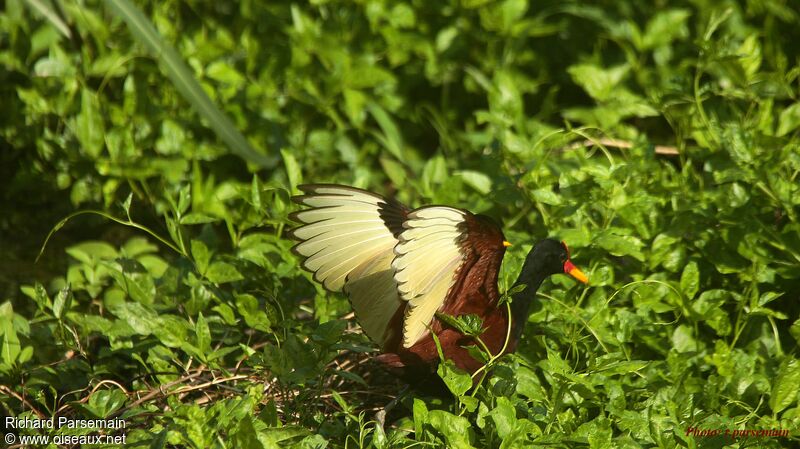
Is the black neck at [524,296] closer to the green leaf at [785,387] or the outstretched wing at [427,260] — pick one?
the outstretched wing at [427,260]

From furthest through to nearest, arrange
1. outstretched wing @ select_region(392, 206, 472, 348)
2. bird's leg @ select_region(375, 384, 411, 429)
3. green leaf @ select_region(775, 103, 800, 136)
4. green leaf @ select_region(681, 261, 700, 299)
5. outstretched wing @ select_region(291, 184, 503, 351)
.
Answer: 1. green leaf @ select_region(775, 103, 800, 136)
2. green leaf @ select_region(681, 261, 700, 299)
3. bird's leg @ select_region(375, 384, 411, 429)
4. outstretched wing @ select_region(291, 184, 503, 351)
5. outstretched wing @ select_region(392, 206, 472, 348)

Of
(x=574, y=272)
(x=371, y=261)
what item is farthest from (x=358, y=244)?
(x=574, y=272)

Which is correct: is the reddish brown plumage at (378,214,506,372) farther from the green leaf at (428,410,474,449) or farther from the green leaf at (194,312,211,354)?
the green leaf at (194,312,211,354)

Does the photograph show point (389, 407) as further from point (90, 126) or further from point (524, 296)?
point (90, 126)

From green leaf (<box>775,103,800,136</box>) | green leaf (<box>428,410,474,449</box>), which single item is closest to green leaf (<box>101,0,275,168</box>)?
green leaf (<box>428,410,474,449</box>)

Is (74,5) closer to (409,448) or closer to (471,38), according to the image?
(471,38)

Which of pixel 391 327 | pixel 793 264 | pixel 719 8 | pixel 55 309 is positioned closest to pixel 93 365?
pixel 55 309
